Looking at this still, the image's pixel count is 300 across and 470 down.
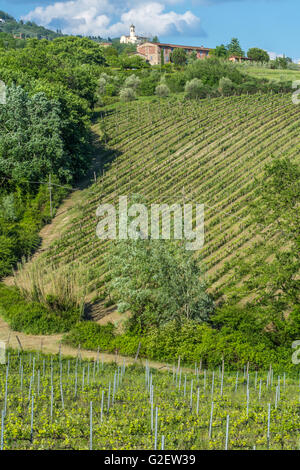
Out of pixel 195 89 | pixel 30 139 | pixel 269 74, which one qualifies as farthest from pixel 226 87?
pixel 30 139

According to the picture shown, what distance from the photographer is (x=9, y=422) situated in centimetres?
1405

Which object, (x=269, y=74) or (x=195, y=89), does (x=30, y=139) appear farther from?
(x=269, y=74)

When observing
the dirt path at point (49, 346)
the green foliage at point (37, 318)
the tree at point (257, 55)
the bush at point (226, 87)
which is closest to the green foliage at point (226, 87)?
the bush at point (226, 87)

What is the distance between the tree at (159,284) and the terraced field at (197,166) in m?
2.33

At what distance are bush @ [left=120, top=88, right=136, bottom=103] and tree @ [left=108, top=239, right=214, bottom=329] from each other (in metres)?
55.8

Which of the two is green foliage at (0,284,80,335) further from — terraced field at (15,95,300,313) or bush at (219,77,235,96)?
bush at (219,77,235,96)

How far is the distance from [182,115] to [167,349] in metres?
45.4

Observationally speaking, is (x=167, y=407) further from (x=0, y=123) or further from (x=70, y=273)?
(x=0, y=123)

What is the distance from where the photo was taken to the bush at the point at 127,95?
7656 centimetres

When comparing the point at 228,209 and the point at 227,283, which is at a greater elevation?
the point at 228,209

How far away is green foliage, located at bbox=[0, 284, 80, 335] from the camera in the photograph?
82.7 ft

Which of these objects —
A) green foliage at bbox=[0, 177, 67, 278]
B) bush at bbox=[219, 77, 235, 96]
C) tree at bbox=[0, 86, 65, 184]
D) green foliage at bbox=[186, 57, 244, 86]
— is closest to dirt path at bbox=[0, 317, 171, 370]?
green foliage at bbox=[0, 177, 67, 278]

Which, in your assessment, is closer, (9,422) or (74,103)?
(9,422)
